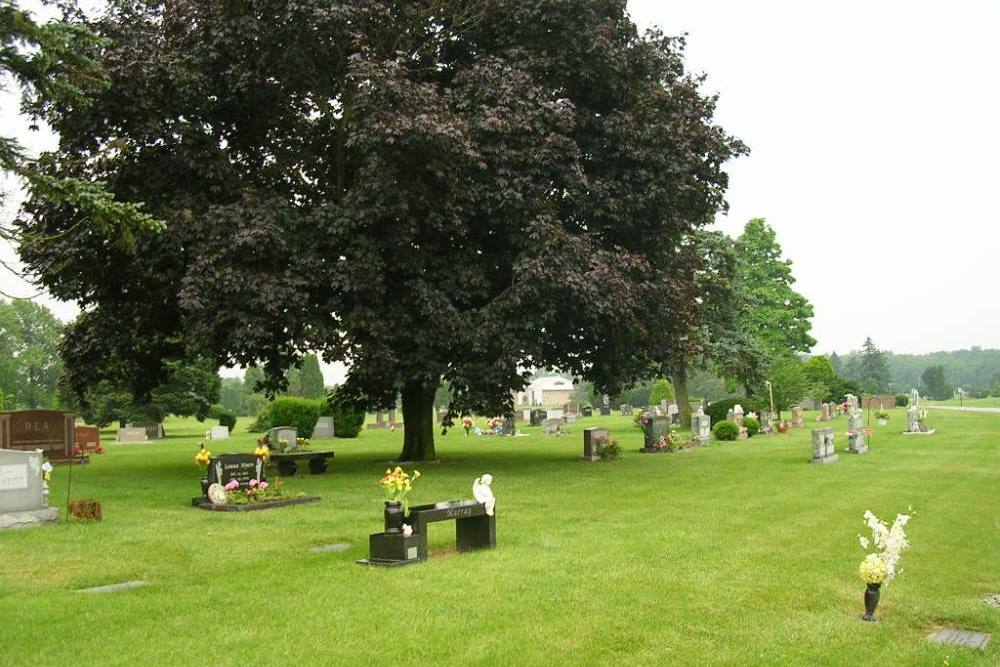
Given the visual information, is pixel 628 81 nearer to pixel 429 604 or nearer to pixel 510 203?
pixel 510 203

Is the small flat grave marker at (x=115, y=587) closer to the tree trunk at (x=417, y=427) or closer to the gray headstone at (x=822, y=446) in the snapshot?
the tree trunk at (x=417, y=427)

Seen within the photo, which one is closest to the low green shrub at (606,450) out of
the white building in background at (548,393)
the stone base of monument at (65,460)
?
the stone base of monument at (65,460)

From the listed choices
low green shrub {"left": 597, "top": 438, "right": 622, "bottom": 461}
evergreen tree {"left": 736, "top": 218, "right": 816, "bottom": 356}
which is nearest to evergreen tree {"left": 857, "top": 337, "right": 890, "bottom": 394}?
evergreen tree {"left": 736, "top": 218, "right": 816, "bottom": 356}

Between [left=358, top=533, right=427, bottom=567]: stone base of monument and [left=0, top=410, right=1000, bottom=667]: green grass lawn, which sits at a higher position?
[left=358, top=533, right=427, bottom=567]: stone base of monument

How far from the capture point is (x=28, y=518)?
13977mm

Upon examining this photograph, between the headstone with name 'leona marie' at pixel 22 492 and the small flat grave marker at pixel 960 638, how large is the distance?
12.8 m

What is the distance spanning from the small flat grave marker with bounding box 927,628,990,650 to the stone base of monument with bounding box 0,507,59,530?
1278cm

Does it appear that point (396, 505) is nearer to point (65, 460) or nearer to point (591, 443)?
point (591, 443)

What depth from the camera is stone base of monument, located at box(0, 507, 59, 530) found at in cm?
1369

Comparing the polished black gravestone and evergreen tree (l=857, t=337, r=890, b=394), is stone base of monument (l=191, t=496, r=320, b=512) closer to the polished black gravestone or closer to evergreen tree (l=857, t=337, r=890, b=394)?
the polished black gravestone

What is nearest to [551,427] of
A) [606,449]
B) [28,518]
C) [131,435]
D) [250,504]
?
[606,449]

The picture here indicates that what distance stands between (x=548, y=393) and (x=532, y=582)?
9876 cm

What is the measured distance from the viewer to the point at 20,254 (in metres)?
20.6

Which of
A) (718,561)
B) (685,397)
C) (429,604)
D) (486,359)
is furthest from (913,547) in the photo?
(685,397)
